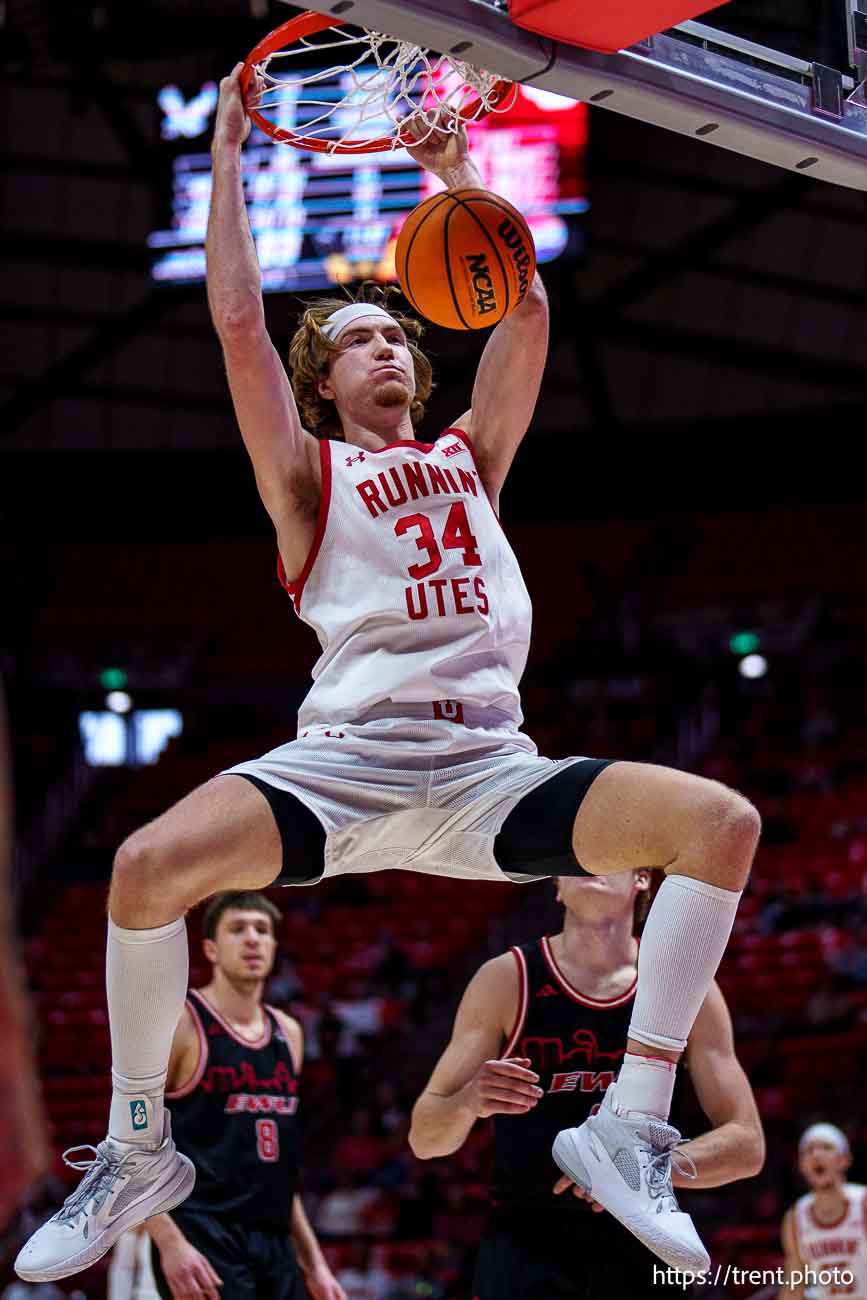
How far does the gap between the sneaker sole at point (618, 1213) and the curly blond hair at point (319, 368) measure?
2119 mm

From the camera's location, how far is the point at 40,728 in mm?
20516

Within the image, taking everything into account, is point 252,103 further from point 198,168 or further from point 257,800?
point 198,168

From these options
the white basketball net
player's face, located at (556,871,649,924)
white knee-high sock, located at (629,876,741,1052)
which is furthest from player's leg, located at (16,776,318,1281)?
the white basketball net

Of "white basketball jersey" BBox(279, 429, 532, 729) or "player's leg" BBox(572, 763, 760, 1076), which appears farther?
"white basketball jersey" BBox(279, 429, 532, 729)

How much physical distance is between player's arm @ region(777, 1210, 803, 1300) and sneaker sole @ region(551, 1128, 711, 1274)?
3908mm

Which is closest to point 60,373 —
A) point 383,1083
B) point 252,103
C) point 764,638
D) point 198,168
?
point 198,168

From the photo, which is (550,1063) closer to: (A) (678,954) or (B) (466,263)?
(A) (678,954)

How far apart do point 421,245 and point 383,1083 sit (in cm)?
1000

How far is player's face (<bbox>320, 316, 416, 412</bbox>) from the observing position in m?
4.59

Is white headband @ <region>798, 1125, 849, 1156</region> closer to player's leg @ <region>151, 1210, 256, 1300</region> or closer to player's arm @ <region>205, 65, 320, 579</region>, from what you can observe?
player's leg @ <region>151, 1210, 256, 1300</region>

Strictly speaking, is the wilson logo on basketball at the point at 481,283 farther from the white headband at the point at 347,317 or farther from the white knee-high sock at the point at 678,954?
the white knee-high sock at the point at 678,954

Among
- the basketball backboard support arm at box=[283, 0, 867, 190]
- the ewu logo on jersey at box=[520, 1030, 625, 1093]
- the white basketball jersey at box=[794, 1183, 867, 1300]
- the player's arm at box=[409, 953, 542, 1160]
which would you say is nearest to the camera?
the basketball backboard support arm at box=[283, 0, 867, 190]

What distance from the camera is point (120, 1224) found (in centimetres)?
388

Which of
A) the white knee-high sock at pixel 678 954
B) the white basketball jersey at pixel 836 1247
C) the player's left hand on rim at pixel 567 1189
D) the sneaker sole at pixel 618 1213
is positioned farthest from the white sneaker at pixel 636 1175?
the white basketball jersey at pixel 836 1247
